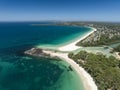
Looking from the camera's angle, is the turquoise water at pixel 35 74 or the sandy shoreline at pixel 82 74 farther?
the turquoise water at pixel 35 74

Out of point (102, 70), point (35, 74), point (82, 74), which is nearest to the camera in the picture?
point (102, 70)

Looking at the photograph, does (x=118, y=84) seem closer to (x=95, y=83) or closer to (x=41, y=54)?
(x=95, y=83)

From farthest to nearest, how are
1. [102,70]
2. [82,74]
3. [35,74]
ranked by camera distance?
[35,74]
[82,74]
[102,70]

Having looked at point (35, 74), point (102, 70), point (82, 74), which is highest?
point (102, 70)

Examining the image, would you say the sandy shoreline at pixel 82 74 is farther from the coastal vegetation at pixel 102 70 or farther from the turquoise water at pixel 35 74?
the turquoise water at pixel 35 74

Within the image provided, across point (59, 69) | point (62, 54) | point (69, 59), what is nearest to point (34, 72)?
point (59, 69)

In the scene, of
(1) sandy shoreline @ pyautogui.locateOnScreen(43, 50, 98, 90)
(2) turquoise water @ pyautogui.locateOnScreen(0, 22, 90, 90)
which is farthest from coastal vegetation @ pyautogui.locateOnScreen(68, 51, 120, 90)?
(2) turquoise water @ pyautogui.locateOnScreen(0, 22, 90, 90)

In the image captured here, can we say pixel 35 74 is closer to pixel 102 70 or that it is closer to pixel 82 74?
pixel 82 74

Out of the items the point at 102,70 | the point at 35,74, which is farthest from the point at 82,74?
the point at 35,74

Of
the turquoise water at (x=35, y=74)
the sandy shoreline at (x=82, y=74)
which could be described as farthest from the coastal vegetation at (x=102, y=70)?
the turquoise water at (x=35, y=74)
